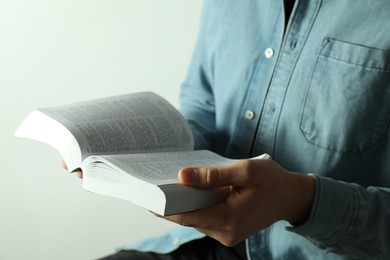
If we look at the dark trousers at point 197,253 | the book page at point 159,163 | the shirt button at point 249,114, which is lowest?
the dark trousers at point 197,253

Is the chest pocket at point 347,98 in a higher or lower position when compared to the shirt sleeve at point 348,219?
higher

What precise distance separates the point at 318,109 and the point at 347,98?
1.7 inches

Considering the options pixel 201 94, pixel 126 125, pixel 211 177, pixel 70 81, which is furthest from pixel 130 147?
pixel 70 81

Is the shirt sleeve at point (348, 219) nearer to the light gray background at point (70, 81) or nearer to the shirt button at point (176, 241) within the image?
the shirt button at point (176, 241)

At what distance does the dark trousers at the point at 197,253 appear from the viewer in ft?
2.64

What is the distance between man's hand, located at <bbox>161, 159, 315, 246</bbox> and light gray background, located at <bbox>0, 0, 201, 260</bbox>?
0.62 m

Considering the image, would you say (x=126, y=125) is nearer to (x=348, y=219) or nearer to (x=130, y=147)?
(x=130, y=147)

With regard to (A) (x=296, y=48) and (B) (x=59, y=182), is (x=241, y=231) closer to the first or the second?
(A) (x=296, y=48)

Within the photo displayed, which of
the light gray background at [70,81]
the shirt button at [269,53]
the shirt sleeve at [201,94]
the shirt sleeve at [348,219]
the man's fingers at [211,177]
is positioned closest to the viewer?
the man's fingers at [211,177]

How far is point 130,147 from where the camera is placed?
2.16 feet

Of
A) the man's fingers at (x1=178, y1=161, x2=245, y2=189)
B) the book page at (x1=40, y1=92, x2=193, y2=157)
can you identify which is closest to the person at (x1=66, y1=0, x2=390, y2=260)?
the man's fingers at (x1=178, y1=161, x2=245, y2=189)

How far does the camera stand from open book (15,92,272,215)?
1.63 feet

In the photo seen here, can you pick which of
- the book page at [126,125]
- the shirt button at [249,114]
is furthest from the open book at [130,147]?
the shirt button at [249,114]

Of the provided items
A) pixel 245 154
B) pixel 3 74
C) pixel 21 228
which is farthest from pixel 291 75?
pixel 21 228
